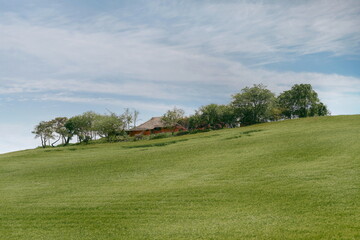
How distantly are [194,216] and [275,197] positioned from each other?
3029 millimetres

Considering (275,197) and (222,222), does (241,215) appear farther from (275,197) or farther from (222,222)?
(275,197)

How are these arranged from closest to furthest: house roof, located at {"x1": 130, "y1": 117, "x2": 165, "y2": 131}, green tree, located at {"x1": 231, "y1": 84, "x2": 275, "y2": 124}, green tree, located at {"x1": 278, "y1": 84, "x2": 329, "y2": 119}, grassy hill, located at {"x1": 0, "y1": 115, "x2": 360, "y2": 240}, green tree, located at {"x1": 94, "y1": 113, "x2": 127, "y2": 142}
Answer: grassy hill, located at {"x1": 0, "y1": 115, "x2": 360, "y2": 240} → green tree, located at {"x1": 94, "y1": 113, "x2": 127, "y2": 142} → green tree, located at {"x1": 231, "y1": 84, "x2": 275, "y2": 124} → green tree, located at {"x1": 278, "y1": 84, "x2": 329, "y2": 119} → house roof, located at {"x1": 130, "y1": 117, "x2": 165, "y2": 131}

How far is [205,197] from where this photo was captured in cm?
1212

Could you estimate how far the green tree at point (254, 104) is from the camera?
69500 mm

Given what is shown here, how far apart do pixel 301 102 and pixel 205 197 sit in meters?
70.5

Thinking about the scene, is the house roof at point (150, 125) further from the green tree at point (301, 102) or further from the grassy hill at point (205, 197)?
the grassy hill at point (205, 197)

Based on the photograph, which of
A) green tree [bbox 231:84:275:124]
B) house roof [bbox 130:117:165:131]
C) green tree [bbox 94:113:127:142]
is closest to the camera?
green tree [bbox 94:113:127:142]

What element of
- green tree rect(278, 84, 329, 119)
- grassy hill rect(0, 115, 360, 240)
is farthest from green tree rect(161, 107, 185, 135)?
grassy hill rect(0, 115, 360, 240)

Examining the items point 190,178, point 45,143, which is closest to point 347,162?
point 190,178

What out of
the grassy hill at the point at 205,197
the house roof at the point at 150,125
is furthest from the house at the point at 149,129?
the grassy hill at the point at 205,197

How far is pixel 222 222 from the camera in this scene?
9516mm

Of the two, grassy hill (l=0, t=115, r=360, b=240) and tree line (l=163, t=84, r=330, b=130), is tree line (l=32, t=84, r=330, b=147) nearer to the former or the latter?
tree line (l=163, t=84, r=330, b=130)

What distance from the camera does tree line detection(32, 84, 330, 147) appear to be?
64.6m

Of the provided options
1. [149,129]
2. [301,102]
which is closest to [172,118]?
[149,129]
